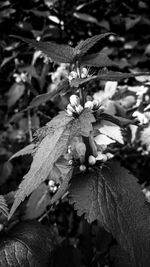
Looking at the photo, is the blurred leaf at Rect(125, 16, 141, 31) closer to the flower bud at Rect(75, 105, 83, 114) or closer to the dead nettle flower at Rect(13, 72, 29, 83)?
the dead nettle flower at Rect(13, 72, 29, 83)

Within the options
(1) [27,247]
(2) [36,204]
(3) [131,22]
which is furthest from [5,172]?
(3) [131,22]

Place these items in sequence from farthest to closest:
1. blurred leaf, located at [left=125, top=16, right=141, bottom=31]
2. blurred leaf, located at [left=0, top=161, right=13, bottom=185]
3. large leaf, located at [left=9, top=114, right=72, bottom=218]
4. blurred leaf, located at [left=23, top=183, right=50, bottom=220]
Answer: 1. blurred leaf, located at [left=125, top=16, right=141, bottom=31]
2. blurred leaf, located at [left=0, top=161, right=13, bottom=185]
3. blurred leaf, located at [left=23, top=183, right=50, bottom=220]
4. large leaf, located at [left=9, top=114, right=72, bottom=218]

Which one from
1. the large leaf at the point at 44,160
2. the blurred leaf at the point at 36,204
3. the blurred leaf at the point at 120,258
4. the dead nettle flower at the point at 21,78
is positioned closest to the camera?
the large leaf at the point at 44,160

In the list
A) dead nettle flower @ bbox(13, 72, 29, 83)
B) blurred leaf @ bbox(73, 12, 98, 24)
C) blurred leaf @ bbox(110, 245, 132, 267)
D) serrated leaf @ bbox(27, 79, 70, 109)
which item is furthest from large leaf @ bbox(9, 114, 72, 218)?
blurred leaf @ bbox(73, 12, 98, 24)

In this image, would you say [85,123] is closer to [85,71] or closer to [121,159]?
[85,71]

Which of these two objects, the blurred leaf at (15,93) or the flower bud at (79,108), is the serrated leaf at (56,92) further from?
the blurred leaf at (15,93)

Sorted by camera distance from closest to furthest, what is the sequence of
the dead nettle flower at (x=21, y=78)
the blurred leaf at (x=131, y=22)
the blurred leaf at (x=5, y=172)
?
the blurred leaf at (x=5, y=172)
the dead nettle flower at (x=21, y=78)
the blurred leaf at (x=131, y=22)

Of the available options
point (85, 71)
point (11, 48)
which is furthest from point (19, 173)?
point (85, 71)

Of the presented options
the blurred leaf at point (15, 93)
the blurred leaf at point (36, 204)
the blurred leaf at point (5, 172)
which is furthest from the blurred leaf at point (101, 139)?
the blurred leaf at point (15, 93)
